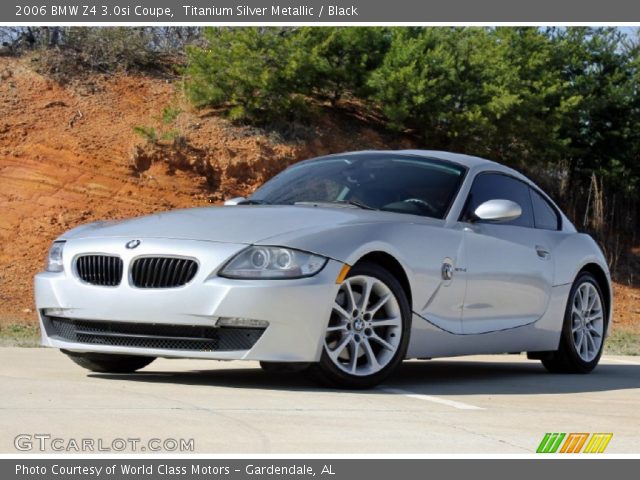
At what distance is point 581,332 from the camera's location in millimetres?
9461

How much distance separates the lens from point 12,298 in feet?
67.6

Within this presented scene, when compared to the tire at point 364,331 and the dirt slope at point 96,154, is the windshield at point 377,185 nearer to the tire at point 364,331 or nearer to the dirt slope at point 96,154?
the tire at point 364,331

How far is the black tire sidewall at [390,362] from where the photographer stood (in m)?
6.97

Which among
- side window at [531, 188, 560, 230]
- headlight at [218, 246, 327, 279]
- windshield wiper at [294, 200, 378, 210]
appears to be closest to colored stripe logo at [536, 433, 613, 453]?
headlight at [218, 246, 327, 279]

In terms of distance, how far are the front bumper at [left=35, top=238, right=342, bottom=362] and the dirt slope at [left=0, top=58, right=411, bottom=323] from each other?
14250mm

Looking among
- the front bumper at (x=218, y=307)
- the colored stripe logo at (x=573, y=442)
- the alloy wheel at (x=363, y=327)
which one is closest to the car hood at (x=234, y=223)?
the front bumper at (x=218, y=307)

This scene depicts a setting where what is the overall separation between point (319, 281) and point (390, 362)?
80cm

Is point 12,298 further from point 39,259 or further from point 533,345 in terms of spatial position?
point 533,345

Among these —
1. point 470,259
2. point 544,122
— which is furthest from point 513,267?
point 544,122

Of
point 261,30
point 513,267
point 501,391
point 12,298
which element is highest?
point 261,30

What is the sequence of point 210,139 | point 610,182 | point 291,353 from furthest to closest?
1. point 610,182
2. point 210,139
3. point 291,353

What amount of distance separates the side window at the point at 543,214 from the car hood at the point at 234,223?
205 cm

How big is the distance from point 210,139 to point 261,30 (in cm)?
266

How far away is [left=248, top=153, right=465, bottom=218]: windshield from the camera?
8.15 metres
